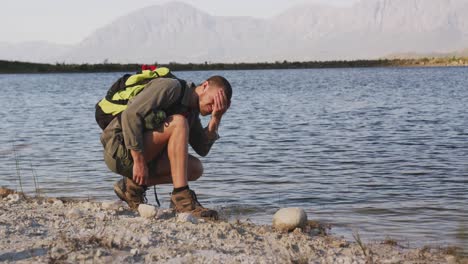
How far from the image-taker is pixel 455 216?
324 inches

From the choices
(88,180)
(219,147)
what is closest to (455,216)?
(88,180)

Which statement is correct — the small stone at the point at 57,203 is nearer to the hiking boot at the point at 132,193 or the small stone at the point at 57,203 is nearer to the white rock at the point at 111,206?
the white rock at the point at 111,206

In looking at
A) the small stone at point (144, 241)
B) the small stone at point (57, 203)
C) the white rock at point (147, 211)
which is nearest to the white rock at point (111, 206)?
the white rock at point (147, 211)

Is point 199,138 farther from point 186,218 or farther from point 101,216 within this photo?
point 101,216

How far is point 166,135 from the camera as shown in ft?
21.7

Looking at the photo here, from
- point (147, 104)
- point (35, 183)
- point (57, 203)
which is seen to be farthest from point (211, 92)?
point (35, 183)

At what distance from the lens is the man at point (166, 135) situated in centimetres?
632

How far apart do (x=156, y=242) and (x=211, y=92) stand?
1.46m

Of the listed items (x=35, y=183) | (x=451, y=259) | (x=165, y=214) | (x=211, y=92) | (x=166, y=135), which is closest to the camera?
(x=451, y=259)

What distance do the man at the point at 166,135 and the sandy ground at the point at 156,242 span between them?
29cm

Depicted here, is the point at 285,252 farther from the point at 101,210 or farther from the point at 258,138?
the point at 258,138

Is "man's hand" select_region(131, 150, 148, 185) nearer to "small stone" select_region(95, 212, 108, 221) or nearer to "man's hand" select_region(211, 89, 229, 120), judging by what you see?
"small stone" select_region(95, 212, 108, 221)

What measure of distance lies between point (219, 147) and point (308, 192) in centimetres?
520

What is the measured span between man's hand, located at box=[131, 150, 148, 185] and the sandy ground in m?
0.34
